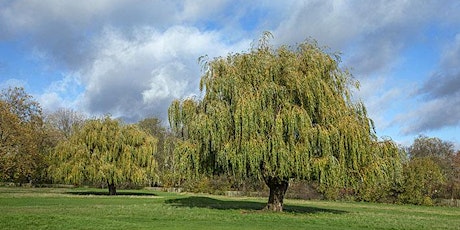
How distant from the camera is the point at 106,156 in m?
47.1

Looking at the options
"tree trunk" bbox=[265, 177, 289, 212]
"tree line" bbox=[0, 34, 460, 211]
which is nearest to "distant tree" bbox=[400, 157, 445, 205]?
"tree line" bbox=[0, 34, 460, 211]

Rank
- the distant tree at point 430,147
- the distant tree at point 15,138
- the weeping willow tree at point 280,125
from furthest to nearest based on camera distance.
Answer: the distant tree at point 430,147 → the distant tree at point 15,138 → the weeping willow tree at point 280,125

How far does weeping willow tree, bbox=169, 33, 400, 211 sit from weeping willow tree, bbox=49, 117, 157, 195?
71.1 feet

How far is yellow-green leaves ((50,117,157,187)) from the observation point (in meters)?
46.3

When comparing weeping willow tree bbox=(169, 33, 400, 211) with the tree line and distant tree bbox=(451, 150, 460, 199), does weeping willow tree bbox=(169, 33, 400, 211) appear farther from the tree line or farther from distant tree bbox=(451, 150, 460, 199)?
distant tree bbox=(451, 150, 460, 199)

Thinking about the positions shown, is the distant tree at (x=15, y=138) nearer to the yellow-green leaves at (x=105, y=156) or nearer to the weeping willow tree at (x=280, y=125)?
the yellow-green leaves at (x=105, y=156)

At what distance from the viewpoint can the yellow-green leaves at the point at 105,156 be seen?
152 ft

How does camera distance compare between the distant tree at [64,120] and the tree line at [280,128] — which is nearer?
the tree line at [280,128]

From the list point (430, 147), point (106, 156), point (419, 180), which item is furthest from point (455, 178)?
point (106, 156)

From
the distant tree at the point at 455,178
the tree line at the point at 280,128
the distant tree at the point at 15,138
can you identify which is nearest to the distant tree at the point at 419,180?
the distant tree at the point at 455,178

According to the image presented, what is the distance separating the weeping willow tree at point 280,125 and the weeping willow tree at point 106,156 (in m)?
21.7

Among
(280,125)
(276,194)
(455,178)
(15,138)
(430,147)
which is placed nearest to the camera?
(280,125)

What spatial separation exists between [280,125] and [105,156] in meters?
28.2

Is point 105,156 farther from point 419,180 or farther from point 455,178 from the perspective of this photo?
point 455,178
